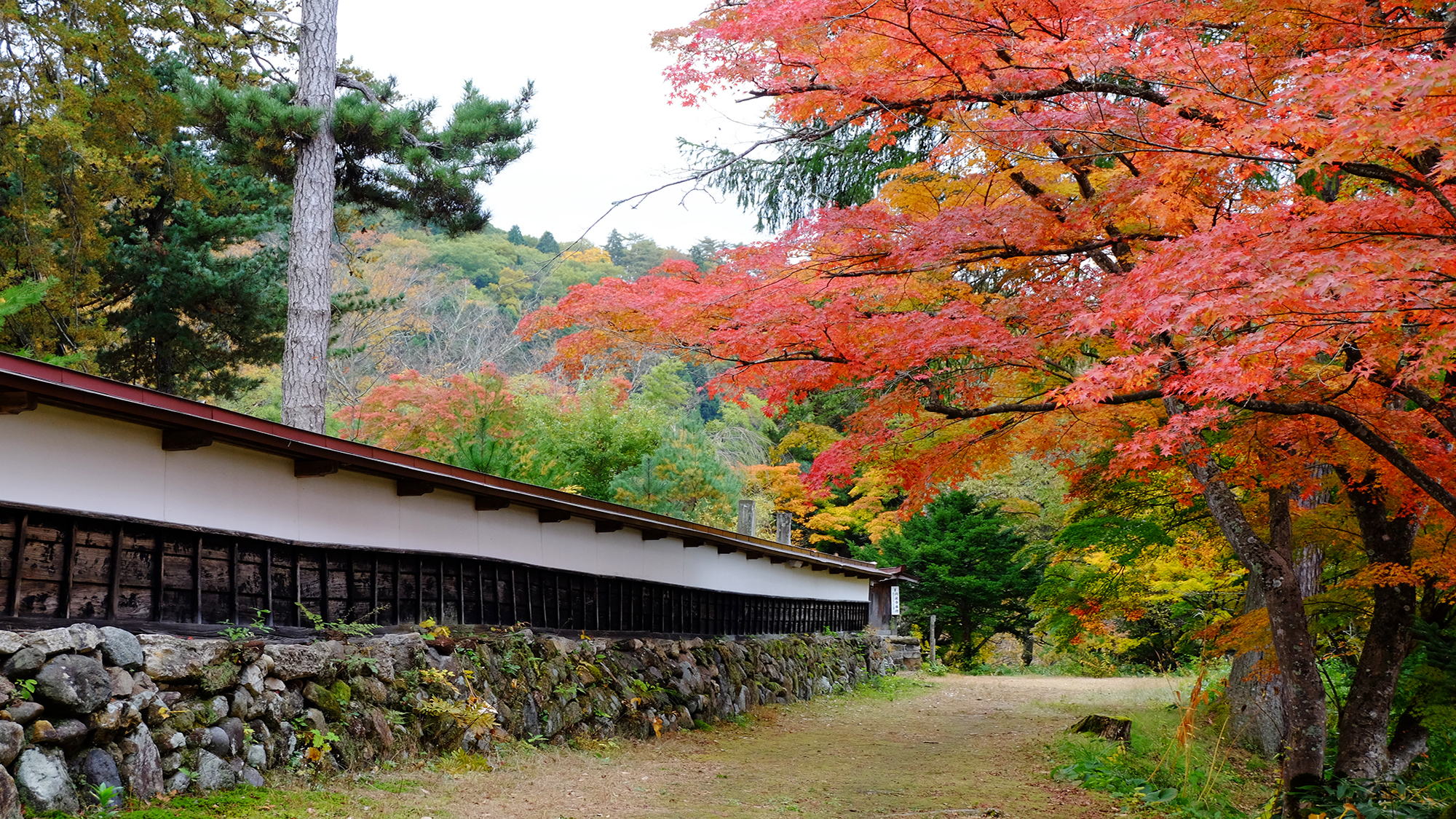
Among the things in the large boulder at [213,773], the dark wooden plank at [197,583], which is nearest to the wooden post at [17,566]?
the dark wooden plank at [197,583]

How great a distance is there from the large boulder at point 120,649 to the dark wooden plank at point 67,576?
0.24 meters

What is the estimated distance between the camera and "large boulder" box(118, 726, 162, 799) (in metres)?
5.62

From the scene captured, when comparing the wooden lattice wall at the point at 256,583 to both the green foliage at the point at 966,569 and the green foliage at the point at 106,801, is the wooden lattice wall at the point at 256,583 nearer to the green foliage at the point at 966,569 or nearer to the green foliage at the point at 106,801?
the green foliage at the point at 106,801

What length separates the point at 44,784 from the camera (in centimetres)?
512

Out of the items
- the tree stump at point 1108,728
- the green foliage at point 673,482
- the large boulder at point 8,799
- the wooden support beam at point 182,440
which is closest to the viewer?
the large boulder at point 8,799

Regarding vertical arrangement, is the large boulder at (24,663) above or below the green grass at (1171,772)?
above

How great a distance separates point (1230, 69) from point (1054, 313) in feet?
8.21

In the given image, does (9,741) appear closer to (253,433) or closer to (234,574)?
(234,574)

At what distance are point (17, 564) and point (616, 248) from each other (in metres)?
48.6

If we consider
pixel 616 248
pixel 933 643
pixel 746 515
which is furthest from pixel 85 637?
pixel 616 248

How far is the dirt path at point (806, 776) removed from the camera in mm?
7789

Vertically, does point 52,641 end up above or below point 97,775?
above

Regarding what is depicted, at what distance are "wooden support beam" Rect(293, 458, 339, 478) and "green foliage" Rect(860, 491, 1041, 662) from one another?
22.7 metres

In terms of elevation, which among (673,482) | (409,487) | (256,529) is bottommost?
(256,529)
